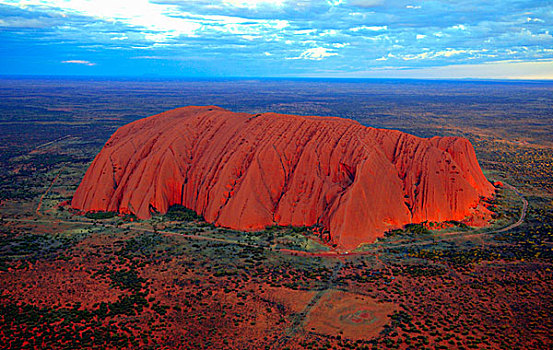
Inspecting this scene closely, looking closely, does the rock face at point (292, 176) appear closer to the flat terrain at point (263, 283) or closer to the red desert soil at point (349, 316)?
the flat terrain at point (263, 283)

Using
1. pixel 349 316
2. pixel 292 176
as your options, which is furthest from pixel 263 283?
pixel 292 176

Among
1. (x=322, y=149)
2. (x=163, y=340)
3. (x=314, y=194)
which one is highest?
(x=322, y=149)

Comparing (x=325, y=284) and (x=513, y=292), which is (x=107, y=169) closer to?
(x=325, y=284)

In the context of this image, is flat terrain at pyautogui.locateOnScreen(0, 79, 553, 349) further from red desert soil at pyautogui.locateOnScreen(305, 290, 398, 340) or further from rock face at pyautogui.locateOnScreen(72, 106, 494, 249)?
rock face at pyautogui.locateOnScreen(72, 106, 494, 249)

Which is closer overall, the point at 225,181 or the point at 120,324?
the point at 120,324

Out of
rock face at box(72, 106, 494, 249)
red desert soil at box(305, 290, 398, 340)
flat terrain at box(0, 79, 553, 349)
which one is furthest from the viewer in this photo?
rock face at box(72, 106, 494, 249)

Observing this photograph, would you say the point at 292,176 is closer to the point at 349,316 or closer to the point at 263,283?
the point at 263,283

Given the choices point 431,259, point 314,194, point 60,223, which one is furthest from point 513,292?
point 60,223

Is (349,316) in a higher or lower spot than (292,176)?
lower

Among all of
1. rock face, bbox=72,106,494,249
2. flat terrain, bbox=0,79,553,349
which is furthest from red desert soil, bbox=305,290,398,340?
rock face, bbox=72,106,494,249
